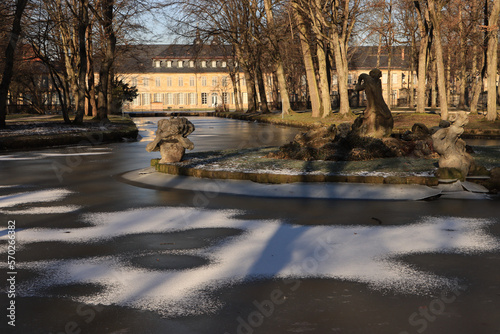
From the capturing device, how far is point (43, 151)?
74.8ft

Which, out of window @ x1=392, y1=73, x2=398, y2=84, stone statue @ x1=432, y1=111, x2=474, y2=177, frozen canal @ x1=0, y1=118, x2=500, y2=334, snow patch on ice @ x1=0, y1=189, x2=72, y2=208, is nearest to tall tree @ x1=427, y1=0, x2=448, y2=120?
stone statue @ x1=432, y1=111, x2=474, y2=177

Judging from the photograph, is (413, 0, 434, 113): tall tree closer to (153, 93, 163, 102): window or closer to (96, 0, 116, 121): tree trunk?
(96, 0, 116, 121): tree trunk

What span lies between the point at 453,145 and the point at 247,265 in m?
6.80

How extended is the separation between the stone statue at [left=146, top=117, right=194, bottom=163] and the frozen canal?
140 inches

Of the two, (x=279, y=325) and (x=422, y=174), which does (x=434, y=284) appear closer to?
(x=279, y=325)

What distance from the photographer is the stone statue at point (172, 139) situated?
14.5 m

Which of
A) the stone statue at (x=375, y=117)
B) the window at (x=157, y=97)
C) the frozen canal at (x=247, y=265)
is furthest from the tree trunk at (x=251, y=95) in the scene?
the frozen canal at (x=247, y=265)

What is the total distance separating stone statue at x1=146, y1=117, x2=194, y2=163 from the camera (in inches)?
570

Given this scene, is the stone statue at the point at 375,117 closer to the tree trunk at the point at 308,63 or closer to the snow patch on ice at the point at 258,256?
the snow patch on ice at the point at 258,256

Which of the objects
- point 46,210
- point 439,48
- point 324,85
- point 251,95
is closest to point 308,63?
point 324,85

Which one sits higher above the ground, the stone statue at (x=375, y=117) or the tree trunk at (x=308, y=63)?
the tree trunk at (x=308, y=63)

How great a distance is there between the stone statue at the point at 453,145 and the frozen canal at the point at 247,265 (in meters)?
1.37

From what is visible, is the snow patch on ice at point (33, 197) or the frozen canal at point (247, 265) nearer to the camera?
the frozen canal at point (247, 265)

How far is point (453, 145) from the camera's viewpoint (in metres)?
11.9
